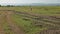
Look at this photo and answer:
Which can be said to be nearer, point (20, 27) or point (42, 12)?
point (20, 27)

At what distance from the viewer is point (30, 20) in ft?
7.98

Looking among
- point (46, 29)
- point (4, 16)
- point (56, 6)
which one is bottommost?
point (46, 29)

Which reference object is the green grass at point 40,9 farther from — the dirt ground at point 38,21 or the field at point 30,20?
the dirt ground at point 38,21

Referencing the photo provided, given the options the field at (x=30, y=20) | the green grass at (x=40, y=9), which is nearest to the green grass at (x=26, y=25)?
the field at (x=30, y=20)

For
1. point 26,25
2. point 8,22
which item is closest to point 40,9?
point 26,25

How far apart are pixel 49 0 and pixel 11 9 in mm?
839

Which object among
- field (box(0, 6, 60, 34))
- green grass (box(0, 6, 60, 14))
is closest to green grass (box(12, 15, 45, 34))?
field (box(0, 6, 60, 34))

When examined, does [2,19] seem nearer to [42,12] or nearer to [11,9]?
[11,9]

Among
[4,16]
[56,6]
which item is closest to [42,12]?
[56,6]

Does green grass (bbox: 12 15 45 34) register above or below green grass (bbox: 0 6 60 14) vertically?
below

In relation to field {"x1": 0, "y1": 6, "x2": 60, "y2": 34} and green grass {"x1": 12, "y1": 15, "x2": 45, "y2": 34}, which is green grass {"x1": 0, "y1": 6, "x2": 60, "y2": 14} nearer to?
field {"x1": 0, "y1": 6, "x2": 60, "y2": 34}

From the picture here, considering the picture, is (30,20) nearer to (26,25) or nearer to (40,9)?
(26,25)

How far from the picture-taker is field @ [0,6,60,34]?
221 centimetres

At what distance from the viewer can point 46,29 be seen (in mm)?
2215
